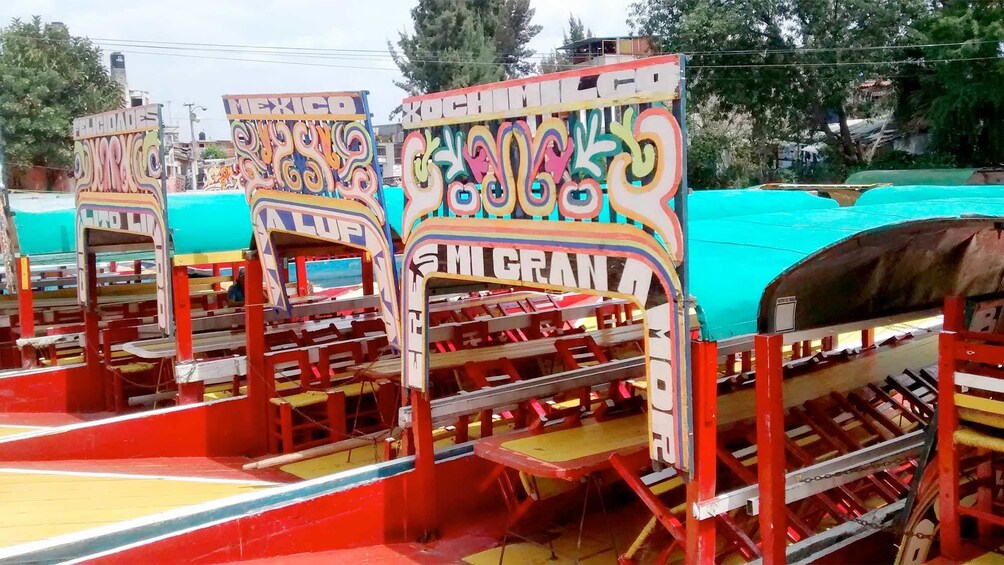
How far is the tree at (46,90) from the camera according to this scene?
35469mm

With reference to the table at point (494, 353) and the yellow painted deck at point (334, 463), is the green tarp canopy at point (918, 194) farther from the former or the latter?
the yellow painted deck at point (334, 463)

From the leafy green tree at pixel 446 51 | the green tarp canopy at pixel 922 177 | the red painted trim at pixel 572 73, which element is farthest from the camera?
the leafy green tree at pixel 446 51

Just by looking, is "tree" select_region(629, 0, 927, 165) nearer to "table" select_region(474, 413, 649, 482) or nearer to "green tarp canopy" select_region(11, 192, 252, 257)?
"green tarp canopy" select_region(11, 192, 252, 257)

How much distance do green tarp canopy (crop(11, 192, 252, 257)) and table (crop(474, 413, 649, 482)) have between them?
17.5 feet

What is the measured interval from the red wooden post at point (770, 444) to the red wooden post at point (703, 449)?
14.3 inches

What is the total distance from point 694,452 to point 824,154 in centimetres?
3177

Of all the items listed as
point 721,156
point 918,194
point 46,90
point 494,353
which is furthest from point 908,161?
point 46,90

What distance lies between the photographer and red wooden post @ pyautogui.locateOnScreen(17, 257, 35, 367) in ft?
38.0

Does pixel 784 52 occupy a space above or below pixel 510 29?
below

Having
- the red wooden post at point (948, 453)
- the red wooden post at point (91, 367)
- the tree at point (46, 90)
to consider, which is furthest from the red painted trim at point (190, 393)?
the tree at point (46, 90)

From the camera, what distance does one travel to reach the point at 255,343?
A: 374 inches

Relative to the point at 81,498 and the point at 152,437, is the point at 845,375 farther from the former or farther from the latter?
the point at 152,437

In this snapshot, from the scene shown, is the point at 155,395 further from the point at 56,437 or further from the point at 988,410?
the point at 988,410

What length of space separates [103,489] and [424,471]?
2.86 m
